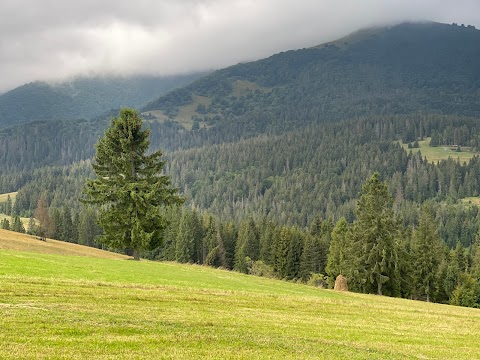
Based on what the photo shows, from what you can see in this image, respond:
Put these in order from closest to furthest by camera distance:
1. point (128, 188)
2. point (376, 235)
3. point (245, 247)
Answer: point (128, 188)
point (376, 235)
point (245, 247)

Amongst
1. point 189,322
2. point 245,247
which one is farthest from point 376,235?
point 245,247

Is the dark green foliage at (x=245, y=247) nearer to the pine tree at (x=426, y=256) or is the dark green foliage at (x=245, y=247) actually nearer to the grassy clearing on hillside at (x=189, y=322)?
the pine tree at (x=426, y=256)

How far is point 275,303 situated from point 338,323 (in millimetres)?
5341

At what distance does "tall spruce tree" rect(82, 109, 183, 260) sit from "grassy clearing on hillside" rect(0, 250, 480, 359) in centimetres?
1775

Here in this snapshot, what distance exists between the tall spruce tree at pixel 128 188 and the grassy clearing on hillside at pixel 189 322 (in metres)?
17.8

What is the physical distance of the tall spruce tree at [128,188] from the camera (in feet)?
173

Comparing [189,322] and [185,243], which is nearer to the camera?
[189,322]

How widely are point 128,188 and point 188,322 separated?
34.0 metres

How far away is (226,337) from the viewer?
59.1ft

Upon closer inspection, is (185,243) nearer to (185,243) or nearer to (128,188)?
(185,243)

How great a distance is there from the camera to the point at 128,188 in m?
52.6

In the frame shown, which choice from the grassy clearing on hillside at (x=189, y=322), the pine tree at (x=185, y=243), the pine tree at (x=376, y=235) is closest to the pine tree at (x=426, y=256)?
the pine tree at (x=376, y=235)

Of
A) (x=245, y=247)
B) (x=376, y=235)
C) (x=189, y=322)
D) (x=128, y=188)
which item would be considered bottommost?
(x=245, y=247)

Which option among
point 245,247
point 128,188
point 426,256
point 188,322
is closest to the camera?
point 188,322
